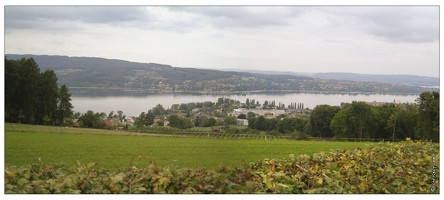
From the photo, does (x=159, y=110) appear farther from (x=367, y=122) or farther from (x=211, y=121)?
(x=367, y=122)

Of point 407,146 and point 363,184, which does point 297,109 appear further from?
point 407,146

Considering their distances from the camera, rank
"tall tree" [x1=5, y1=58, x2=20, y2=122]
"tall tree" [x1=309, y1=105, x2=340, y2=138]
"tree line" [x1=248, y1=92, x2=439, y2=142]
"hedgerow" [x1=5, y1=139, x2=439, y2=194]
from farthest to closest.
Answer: "tall tree" [x1=309, y1=105, x2=340, y2=138]
"tree line" [x1=248, y1=92, x2=439, y2=142]
"tall tree" [x1=5, y1=58, x2=20, y2=122]
"hedgerow" [x1=5, y1=139, x2=439, y2=194]

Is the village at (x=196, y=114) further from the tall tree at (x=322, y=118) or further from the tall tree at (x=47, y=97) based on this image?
the tall tree at (x=322, y=118)

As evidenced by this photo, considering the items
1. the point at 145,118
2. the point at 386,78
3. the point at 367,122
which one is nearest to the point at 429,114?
the point at 367,122

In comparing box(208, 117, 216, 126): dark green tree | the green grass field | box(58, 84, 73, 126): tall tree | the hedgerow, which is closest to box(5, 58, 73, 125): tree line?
box(58, 84, 73, 126): tall tree

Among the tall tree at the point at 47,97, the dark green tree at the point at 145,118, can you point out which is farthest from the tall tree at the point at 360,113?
the tall tree at the point at 47,97

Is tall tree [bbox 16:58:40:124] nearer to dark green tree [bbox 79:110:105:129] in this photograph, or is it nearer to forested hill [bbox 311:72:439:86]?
dark green tree [bbox 79:110:105:129]
